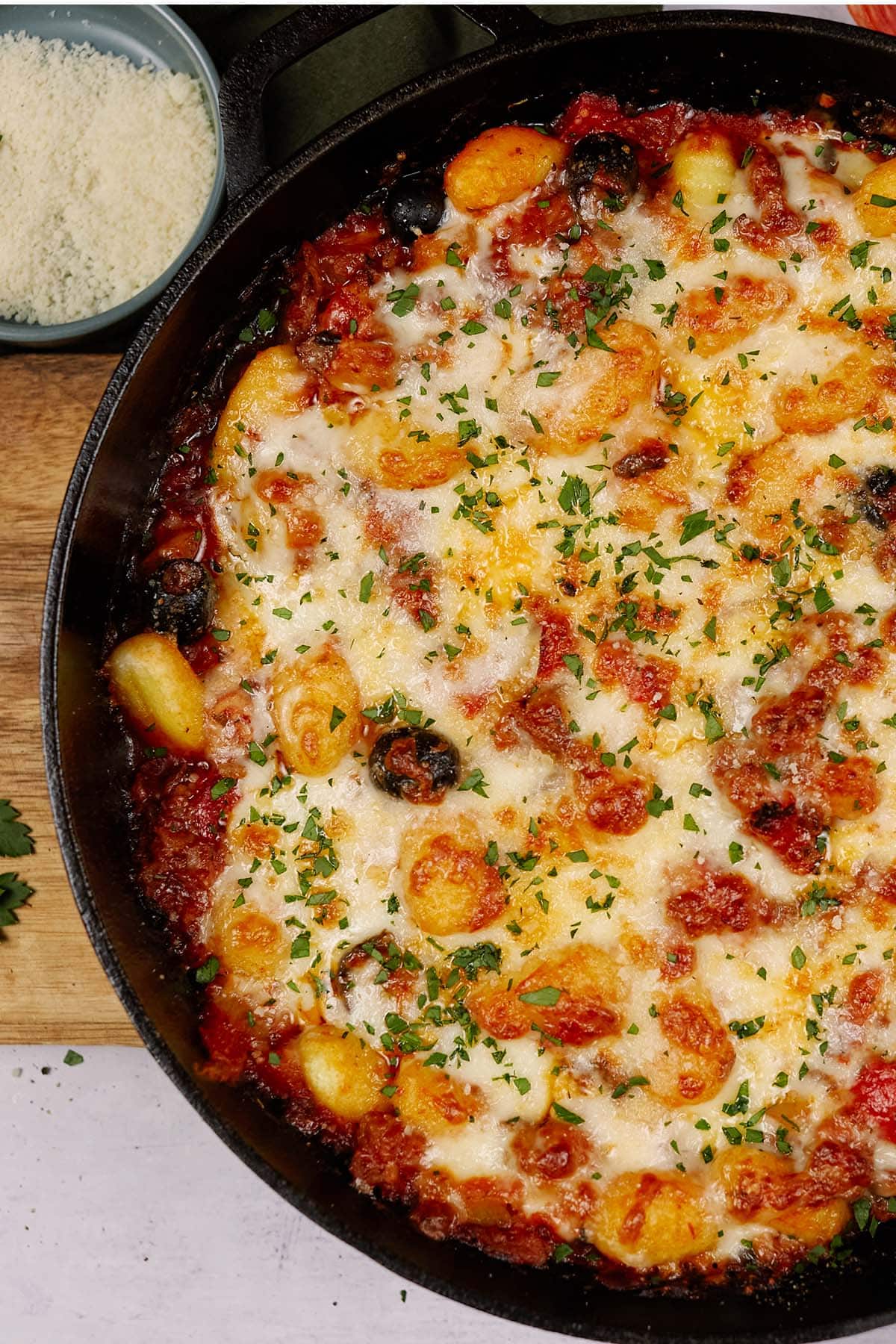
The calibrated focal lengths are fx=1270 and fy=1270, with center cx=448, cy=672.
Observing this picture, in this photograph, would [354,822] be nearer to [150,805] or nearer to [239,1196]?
[150,805]

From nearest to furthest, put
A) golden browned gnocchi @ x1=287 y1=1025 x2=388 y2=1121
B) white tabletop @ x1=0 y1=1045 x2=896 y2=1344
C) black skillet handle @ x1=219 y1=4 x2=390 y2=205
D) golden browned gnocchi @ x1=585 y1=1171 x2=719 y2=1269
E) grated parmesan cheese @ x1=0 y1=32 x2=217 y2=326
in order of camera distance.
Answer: golden browned gnocchi @ x1=585 y1=1171 x2=719 y2=1269 < golden browned gnocchi @ x1=287 y1=1025 x2=388 y2=1121 < black skillet handle @ x1=219 y1=4 x2=390 y2=205 < grated parmesan cheese @ x1=0 y1=32 x2=217 y2=326 < white tabletop @ x1=0 y1=1045 x2=896 y2=1344

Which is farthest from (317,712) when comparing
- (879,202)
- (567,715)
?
(879,202)

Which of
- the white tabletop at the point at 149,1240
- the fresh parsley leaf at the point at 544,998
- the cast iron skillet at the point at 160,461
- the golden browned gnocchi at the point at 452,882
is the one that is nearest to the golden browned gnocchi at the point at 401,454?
the cast iron skillet at the point at 160,461

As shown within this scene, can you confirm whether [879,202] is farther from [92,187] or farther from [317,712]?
[92,187]

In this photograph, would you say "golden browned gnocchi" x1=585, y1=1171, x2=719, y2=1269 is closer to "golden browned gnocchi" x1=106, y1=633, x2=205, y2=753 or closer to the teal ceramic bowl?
"golden browned gnocchi" x1=106, y1=633, x2=205, y2=753

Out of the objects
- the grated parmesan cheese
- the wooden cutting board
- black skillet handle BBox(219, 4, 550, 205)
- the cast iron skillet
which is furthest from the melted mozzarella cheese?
the grated parmesan cheese

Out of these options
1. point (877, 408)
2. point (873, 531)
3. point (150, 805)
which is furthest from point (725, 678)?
point (150, 805)

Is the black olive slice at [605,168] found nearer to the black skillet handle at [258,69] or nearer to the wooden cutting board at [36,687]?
the black skillet handle at [258,69]
